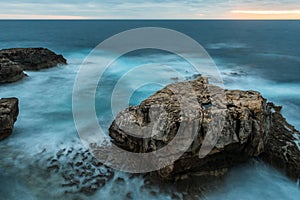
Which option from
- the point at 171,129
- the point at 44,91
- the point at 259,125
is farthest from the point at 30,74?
the point at 259,125

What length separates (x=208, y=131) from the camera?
756 centimetres

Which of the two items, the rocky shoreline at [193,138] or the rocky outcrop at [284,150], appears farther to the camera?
the rocky outcrop at [284,150]

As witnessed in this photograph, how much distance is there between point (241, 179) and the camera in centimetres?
782

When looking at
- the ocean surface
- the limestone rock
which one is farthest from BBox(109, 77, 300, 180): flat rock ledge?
the ocean surface

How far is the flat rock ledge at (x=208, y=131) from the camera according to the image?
7539 mm

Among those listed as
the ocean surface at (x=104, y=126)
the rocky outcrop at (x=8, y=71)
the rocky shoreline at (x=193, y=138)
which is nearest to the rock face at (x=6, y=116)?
the rocky shoreline at (x=193, y=138)

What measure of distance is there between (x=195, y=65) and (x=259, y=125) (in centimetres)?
1676

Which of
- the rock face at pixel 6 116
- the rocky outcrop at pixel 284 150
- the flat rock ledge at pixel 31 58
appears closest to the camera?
the rocky outcrop at pixel 284 150

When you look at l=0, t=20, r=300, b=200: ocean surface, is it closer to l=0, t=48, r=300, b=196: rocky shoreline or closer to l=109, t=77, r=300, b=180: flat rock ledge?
l=0, t=48, r=300, b=196: rocky shoreline

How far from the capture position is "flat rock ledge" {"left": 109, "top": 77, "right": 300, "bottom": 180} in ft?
24.7

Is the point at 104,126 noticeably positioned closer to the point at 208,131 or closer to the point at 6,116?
the point at 6,116

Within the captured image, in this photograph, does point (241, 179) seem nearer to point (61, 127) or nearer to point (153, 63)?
point (61, 127)

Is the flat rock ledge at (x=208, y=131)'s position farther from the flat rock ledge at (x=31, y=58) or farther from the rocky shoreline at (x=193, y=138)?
the flat rock ledge at (x=31, y=58)

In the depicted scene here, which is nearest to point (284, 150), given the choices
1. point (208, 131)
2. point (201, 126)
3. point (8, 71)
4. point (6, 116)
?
point (208, 131)
